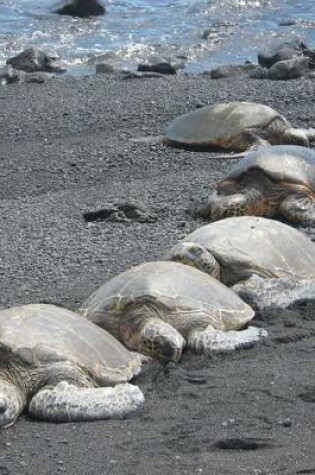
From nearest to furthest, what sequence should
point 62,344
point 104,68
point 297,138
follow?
point 62,344, point 297,138, point 104,68

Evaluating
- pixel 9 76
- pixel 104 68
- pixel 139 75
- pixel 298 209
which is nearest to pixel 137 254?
pixel 298 209

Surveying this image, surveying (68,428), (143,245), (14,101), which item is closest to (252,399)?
(68,428)

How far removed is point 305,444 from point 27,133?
265 inches

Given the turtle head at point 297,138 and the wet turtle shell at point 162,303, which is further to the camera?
the turtle head at point 297,138

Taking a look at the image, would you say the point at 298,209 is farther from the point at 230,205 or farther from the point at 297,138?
the point at 297,138

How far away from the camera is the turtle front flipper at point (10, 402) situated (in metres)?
4.13

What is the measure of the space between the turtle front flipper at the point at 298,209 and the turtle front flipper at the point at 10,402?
3.42 metres

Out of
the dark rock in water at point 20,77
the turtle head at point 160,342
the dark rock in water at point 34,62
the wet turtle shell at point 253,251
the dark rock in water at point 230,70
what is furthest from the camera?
the dark rock in water at point 34,62

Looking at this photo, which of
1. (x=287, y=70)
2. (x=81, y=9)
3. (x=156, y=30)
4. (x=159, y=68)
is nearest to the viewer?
(x=287, y=70)

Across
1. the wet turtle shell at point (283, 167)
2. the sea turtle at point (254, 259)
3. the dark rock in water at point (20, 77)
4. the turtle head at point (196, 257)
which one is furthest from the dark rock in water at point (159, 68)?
the turtle head at point (196, 257)

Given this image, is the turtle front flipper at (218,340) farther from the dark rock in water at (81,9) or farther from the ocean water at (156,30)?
the dark rock in water at (81,9)

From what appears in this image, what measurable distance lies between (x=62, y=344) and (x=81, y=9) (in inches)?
625

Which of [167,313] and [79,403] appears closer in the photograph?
[79,403]

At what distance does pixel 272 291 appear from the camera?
554cm
